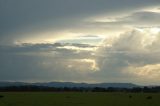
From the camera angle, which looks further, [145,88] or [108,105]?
[145,88]

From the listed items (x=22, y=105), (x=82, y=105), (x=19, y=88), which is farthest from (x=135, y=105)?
(x=19, y=88)

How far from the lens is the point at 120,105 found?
52.3 m

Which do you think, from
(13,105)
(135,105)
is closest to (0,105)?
(13,105)

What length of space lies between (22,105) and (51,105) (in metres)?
3.56

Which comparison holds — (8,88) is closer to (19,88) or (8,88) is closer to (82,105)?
(19,88)

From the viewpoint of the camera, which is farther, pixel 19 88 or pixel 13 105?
pixel 19 88

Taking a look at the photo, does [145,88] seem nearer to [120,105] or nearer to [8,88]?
[8,88]

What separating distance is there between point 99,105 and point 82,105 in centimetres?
253

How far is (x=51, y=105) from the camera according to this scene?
168ft

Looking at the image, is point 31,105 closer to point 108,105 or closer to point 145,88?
point 108,105

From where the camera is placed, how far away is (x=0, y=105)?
5012cm

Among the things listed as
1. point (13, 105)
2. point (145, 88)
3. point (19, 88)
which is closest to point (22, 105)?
point (13, 105)

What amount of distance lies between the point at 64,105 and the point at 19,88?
122852 millimetres

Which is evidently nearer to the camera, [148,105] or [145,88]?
[148,105]
